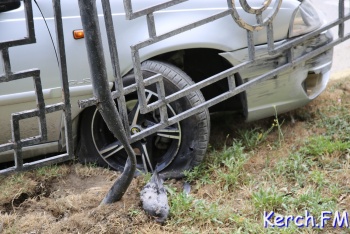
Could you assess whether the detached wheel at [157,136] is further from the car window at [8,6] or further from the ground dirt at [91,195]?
the car window at [8,6]

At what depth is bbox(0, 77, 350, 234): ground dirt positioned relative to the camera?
2.88m

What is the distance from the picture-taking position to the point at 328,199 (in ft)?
9.84

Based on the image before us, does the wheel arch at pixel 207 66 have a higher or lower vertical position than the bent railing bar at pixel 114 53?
lower

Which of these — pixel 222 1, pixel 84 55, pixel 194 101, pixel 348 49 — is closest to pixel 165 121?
pixel 194 101

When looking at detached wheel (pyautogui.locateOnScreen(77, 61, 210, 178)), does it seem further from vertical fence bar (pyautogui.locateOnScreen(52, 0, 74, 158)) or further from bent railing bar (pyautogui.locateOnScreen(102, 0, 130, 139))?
vertical fence bar (pyautogui.locateOnScreen(52, 0, 74, 158))

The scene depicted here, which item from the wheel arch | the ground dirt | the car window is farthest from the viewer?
the wheel arch

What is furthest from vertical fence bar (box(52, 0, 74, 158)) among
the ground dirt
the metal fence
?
Answer: the ground dirt

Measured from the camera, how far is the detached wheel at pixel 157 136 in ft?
10.9

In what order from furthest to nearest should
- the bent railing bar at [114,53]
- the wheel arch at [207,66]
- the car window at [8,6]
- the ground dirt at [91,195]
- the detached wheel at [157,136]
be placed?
the wheel arch at [207,66] → the detached wheel at [157,136] → the car window at [8,6] → the ground dirt at [91,195] → the bent railing bar at [114,53]

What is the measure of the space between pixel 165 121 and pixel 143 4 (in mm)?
829

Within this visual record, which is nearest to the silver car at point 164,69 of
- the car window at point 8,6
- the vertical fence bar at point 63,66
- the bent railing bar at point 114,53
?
the car window at point 8,6

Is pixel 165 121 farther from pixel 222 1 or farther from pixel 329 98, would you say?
pixel 329 98

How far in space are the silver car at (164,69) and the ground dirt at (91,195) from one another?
17 centimetres

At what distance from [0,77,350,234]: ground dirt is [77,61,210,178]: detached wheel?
0.12 metres
